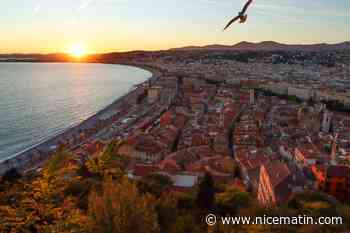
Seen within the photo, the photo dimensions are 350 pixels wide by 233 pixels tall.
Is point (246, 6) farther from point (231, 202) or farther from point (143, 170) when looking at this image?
point (143, 170)

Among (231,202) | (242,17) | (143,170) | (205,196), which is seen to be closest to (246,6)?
(242,17)

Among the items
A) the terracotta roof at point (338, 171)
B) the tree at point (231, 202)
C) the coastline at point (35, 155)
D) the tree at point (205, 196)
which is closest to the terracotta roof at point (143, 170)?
the tree at point (231, 202)

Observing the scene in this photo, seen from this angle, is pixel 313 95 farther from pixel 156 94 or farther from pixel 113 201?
pixel 113 201

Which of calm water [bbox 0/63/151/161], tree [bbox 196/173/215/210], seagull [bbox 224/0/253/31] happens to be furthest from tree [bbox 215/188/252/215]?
calm water [bbox 0/63/151/161]

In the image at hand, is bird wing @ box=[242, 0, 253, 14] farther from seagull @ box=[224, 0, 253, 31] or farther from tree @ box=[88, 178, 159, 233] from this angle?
tree @ box=[88, 178, 159, 233]

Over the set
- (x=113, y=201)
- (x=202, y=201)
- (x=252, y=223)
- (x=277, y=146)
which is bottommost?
(x=277, y=146)

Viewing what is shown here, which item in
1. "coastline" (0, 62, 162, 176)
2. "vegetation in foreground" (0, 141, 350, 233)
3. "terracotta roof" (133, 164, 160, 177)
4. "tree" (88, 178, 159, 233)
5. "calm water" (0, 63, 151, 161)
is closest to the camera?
"vegetation in foreground" (0, 141, 350, 233)

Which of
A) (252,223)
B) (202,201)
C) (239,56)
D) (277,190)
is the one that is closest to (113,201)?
(252,223)

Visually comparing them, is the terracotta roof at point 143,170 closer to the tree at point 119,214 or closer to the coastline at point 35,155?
the coastline at point 35,155
